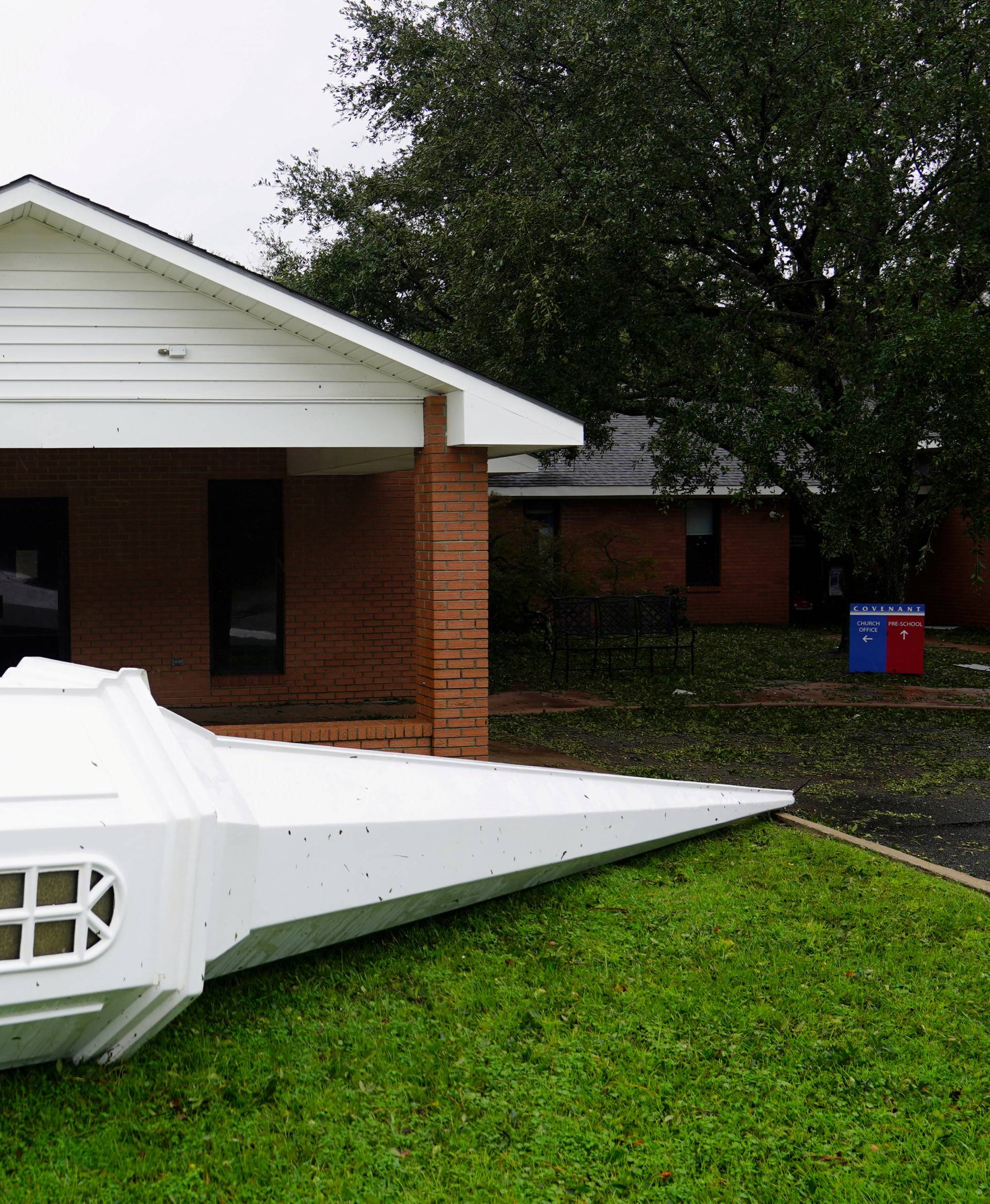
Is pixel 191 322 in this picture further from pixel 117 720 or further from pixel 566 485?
pixel 566 485

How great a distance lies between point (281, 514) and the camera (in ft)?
40.3

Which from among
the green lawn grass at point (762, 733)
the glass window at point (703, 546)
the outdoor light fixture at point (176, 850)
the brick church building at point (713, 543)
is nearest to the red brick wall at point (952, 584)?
the brick church building at point (713, 543)

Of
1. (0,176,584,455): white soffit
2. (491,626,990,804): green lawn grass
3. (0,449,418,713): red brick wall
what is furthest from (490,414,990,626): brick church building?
(0,176,584,455): white soffit

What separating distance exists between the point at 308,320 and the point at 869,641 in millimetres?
11720

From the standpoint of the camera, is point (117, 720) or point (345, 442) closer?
point (117, 720)

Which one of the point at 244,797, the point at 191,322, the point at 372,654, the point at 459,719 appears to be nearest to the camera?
the point at 244,797

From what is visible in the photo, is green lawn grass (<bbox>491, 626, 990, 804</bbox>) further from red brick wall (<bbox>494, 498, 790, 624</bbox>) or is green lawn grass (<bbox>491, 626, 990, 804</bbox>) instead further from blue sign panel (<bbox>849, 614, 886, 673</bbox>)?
red brick wall (<bbox>494, 498, 790, 624</bbox>)

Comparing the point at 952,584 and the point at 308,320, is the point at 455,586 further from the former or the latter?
the point at 952,584

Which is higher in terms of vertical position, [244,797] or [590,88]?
[590,88]

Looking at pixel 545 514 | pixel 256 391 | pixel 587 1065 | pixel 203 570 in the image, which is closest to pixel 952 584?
pixel 545 514

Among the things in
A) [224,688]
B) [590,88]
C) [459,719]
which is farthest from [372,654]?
[590,88]

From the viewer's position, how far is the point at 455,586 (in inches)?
300

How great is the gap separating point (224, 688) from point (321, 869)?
7686 mm

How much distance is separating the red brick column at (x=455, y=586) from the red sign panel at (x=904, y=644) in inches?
402
